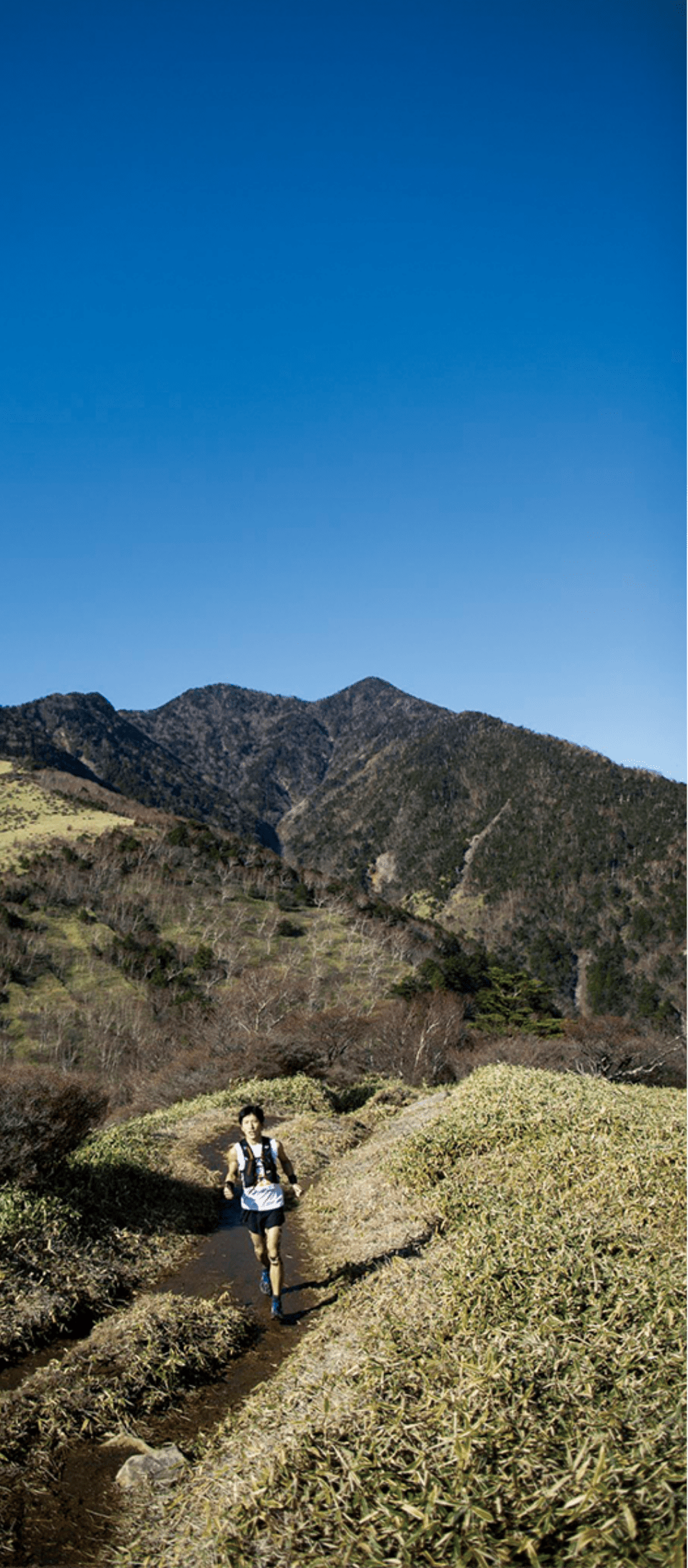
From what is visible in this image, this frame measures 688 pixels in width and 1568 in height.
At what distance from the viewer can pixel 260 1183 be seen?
7773mm

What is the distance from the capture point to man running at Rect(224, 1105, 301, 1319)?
7742 mm

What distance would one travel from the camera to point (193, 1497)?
4289 millimetres

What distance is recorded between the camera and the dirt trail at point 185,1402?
13.9 feet

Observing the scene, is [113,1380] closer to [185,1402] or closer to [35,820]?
[185,1402]

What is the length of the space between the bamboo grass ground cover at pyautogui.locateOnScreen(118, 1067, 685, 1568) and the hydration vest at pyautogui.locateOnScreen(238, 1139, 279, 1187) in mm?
1209

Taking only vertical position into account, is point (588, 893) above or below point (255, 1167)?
below

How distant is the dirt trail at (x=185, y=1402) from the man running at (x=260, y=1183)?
1.53 feet

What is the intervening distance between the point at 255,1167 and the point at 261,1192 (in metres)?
0.22

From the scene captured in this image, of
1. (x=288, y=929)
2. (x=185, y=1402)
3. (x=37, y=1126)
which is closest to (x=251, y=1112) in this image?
(x=185, y=1402)

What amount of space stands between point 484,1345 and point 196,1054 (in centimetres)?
2537

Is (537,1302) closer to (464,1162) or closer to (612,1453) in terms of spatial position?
(612,1453)

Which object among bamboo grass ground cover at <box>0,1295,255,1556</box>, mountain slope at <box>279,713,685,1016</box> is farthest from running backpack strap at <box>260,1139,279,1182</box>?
mountain slope at <box>279,713,685,1016</box>

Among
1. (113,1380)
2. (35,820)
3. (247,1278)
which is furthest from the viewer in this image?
(35,820)

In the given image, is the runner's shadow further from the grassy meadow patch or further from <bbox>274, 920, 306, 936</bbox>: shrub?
the grassy meadow patch
